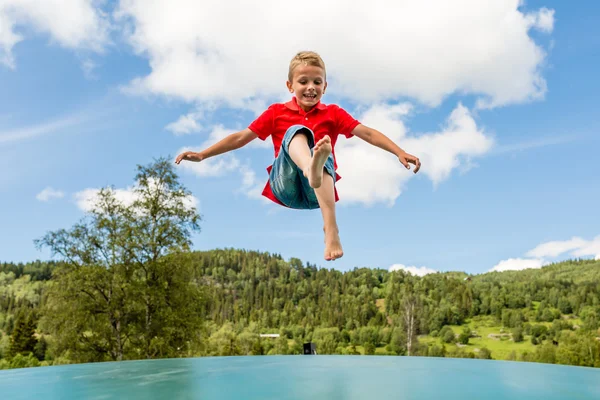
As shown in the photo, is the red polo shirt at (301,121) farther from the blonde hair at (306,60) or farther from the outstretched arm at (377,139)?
the blonde hair at (306,60)

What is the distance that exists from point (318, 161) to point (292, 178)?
2.18 ft

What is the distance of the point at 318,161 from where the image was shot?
280cm

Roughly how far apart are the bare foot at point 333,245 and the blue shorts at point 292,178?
38 centimetres

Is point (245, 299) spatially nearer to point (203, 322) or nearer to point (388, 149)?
point (203, 322)

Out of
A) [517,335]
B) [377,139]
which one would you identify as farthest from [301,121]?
[517,335]

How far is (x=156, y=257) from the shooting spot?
16.0 meters

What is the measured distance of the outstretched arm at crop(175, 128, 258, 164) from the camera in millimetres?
3711

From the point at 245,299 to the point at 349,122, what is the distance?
112m

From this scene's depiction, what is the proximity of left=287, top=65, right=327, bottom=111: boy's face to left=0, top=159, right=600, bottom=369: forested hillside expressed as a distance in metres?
12.7

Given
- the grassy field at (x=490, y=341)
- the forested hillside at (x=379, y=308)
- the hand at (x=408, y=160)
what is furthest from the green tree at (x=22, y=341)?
the grassy field at (x=490, y=341)

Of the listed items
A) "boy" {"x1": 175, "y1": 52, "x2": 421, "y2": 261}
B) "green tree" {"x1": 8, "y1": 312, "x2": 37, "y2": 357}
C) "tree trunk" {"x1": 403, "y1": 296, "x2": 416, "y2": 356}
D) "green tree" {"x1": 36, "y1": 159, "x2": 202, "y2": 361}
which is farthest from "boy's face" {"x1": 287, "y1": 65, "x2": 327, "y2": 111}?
"tree trunk" {"x1": 403, "y1": 296, "x2": 416, "y2": 356}

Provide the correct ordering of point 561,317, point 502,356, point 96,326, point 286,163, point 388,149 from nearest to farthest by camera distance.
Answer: point 286,163 → point 388,149 → point 96,326 → point 502,356 → point 561,317

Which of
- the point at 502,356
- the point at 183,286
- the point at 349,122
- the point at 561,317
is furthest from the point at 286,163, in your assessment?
the point at 561,317

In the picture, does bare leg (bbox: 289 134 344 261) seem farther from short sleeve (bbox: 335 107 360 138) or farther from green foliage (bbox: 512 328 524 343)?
green foliage (bbox: 512 328 524 343)
